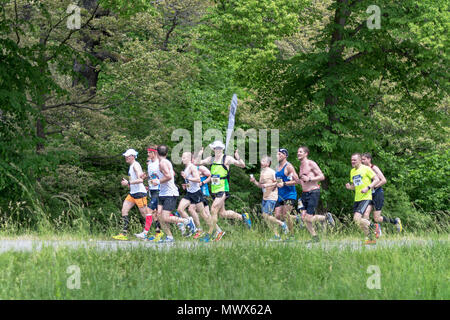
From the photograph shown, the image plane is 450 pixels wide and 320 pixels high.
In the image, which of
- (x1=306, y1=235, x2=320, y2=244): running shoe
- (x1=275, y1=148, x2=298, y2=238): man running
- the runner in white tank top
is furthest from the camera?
(x1=275, y1=148, x2=298, y2=238): man running

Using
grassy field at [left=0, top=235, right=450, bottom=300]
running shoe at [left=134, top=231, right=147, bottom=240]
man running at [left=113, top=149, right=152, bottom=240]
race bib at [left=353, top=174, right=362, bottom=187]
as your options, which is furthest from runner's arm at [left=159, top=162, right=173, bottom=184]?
race bib at [left=353, top=174, right=362, bottom=187]

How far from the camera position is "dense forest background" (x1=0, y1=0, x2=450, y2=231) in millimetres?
17672

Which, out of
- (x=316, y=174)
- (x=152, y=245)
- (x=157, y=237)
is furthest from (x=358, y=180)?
(x=152, y=245)

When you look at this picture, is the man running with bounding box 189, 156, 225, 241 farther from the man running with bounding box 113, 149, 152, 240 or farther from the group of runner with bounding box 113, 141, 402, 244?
the man running with bounding box 113, 149, 152, 240

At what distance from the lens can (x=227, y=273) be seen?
8.25 metres

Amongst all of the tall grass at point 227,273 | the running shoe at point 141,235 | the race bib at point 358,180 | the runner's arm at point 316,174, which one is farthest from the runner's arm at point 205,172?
the tall grass at point 227,273

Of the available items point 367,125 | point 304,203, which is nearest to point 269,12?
point 367,125

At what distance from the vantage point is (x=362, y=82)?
2228cm

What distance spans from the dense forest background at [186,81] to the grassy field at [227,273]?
22.9ft

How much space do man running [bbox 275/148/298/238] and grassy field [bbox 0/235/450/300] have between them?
3.03 metres

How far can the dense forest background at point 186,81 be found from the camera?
696 inches

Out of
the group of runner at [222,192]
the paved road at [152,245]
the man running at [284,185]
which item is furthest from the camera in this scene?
the man running at [284,185]

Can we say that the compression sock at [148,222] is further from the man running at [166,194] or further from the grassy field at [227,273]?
the grassy field at [227,273]

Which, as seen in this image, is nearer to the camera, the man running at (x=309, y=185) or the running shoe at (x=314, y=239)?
the running shoe at (x=314, y=239)
